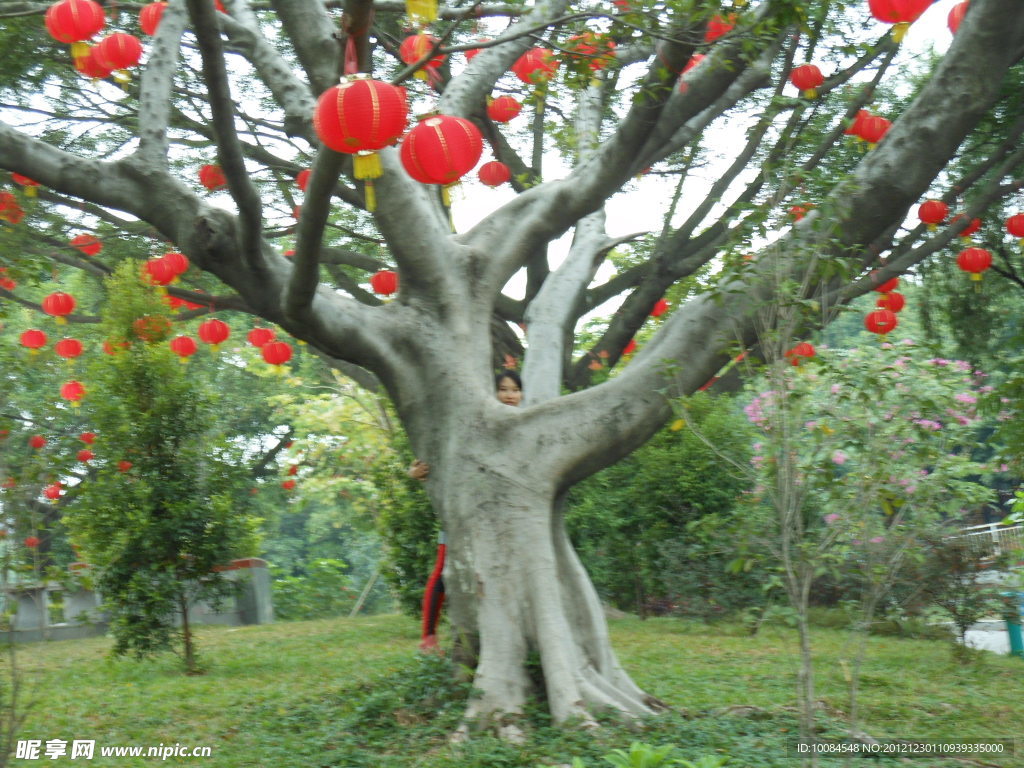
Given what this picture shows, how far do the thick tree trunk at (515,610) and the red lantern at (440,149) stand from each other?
1912 mm

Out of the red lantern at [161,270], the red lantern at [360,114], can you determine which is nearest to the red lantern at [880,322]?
the red lantern at [360,114]

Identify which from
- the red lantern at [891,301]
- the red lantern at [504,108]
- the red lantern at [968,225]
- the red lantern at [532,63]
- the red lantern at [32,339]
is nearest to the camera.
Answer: the red lantern at [532,63]

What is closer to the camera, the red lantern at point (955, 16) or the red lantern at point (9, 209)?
the red lantern at point (955, 16)

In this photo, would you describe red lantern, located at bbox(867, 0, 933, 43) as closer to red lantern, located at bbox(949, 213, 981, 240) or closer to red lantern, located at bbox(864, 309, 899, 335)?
red lantern, located at bbox(864, 309, 899, 335)

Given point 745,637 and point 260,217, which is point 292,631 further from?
point 260,217

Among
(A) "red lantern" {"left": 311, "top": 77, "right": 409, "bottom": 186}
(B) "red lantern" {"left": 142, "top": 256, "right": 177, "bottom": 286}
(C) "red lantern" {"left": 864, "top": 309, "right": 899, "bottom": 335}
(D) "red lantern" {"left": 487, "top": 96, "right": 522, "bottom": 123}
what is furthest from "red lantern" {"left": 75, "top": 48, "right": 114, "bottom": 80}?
(C) "red lantern" {"left": 864, "top": 309, "right": 899, "bottom": 335}

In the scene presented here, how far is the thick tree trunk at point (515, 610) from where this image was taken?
206 inches

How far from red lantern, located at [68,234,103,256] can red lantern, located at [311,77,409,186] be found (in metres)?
7.59

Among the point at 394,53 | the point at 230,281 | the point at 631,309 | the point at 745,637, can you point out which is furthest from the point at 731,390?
the point at 230,281

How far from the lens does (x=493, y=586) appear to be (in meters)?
5.44

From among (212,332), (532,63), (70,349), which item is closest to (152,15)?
(532,63)

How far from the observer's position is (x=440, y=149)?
420cm

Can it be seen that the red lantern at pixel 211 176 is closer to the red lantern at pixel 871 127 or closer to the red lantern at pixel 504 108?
the red lantern at pixel 504 108

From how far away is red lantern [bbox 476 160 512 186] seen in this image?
27.6 ft
